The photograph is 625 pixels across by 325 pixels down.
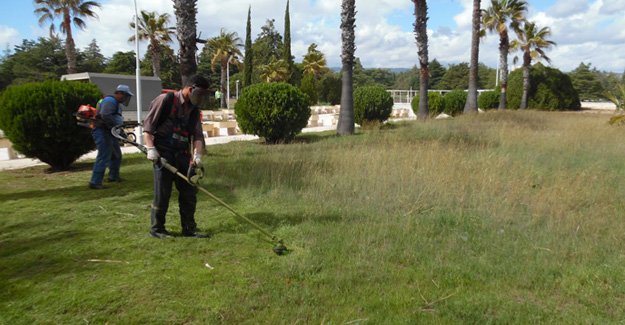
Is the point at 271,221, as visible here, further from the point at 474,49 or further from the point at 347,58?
the point at 474,49

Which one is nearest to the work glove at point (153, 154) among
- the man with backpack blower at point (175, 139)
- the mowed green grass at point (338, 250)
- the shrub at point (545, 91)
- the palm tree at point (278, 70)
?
the man with backpack blower at point (175, 139)

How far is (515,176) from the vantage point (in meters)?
6.93

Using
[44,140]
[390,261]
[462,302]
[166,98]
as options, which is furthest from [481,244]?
[44,140]

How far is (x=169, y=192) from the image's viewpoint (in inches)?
173

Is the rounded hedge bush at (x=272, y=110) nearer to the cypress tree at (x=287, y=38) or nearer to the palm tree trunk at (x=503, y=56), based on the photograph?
the palm tree trunk at (x=503, y=56)

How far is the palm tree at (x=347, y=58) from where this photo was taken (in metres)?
14.2

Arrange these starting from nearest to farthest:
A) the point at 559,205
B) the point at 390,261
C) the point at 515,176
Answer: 1. the point at 390,261
2. the point at 559,205
3. the point at 515,176

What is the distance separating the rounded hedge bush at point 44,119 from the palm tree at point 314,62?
41360 mm

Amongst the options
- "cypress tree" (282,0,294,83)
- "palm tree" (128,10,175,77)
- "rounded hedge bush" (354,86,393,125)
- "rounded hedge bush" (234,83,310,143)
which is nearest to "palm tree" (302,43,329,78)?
"cypress tree" (282,0,294,83)

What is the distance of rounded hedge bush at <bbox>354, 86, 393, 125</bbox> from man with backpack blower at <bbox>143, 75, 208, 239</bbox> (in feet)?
45.0

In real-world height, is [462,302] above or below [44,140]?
below

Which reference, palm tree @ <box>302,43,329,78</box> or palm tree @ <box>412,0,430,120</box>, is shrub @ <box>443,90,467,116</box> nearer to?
palm tree @ <box>412,0,430,120</box>

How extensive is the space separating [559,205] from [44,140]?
8508 millimetres

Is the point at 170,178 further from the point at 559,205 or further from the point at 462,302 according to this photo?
the point at 559,205
